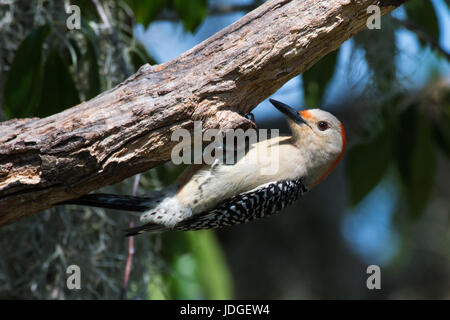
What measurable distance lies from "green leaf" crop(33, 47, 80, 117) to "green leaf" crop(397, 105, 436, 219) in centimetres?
278

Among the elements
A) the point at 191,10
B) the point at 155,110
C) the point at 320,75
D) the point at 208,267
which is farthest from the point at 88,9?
the point at 208,267

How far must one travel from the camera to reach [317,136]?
12.2 feet

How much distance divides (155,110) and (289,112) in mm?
1196

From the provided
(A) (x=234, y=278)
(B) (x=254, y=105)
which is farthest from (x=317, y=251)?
(B) (x=254, y=105)

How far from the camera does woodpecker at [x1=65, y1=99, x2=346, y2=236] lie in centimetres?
345

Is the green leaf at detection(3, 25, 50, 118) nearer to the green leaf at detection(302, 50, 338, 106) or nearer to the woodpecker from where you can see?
the woodpecker

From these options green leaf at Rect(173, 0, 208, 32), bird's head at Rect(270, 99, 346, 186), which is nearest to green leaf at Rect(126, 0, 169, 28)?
green leaf at Rect(173, 0, 208, 32)

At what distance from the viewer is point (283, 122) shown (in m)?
9.17

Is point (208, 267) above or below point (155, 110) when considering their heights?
below

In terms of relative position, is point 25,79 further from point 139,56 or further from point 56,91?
point 139,56
